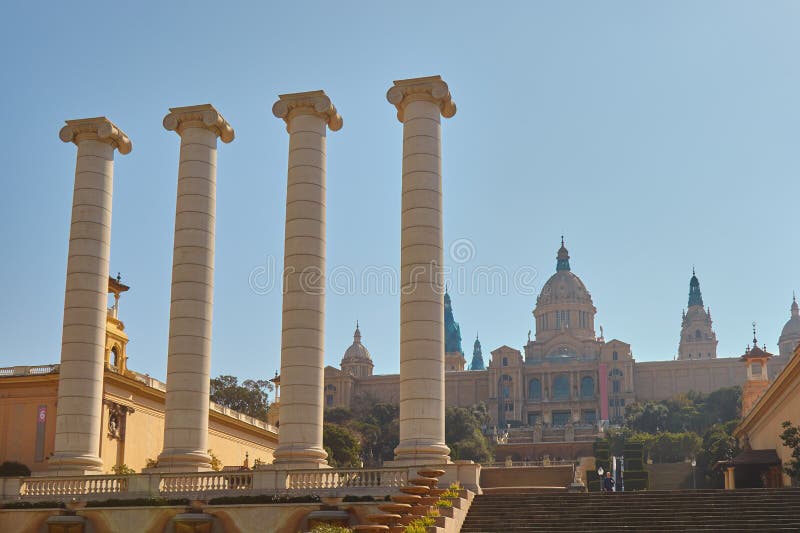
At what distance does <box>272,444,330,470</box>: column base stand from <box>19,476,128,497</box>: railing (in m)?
6.11

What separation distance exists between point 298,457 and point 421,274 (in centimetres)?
878

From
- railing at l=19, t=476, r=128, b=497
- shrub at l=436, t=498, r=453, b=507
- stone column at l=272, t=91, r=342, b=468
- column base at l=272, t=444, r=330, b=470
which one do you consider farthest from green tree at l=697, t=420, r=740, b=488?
railing at l=19, t=476, r=128, b=497

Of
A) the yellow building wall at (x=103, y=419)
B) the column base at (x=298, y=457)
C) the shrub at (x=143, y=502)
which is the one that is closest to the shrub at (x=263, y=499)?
the shrub at (x=143, y=502)

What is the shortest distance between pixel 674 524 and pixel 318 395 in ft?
51.9

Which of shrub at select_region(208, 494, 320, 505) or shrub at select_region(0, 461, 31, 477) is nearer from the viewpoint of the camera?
shrub at select_region(208, 494, 320, 505)

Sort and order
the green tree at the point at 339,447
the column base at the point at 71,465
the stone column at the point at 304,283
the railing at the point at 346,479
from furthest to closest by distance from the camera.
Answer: the green tree at the point at 339,447 → the column base at the point at 71,465 → the stone column at the point at 304,283 → the railing at the point at 346,479

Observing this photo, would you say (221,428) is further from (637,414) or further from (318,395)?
(637,414)

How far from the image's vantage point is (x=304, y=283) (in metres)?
44.1

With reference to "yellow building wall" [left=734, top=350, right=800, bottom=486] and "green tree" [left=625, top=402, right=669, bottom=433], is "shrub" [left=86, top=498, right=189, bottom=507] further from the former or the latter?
"green tree" [left=625, top=402, right=669, bottom=433]

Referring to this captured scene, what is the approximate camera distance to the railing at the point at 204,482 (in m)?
41.0

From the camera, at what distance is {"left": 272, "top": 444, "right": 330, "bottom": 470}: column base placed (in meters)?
42.1

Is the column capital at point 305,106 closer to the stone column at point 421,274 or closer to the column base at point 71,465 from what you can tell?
the stone column at point 421,274

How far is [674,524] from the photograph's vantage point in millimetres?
33969

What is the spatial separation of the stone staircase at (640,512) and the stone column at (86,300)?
1803 centimetres
